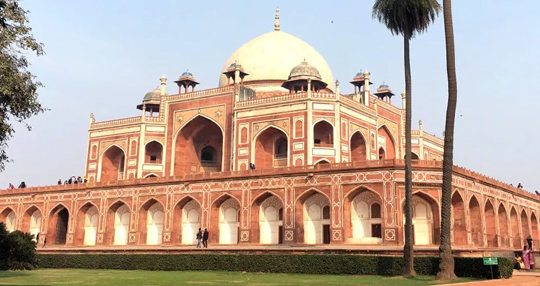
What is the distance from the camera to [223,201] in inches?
1276

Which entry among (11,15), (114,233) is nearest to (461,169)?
(114,233)

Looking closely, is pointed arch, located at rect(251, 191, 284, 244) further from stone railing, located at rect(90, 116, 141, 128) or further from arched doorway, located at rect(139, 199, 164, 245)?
stone railing, located at rect(90, 116, 141, 128)

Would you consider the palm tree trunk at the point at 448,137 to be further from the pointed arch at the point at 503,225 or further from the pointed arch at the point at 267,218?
the pointed arch at the point at 503,225

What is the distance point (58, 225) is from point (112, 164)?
21.1ft

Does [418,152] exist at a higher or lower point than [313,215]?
higher

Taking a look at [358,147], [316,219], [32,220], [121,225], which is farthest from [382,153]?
[32,220]

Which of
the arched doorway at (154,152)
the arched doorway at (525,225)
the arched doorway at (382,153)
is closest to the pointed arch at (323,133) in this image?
the arched doorway at (382,153)

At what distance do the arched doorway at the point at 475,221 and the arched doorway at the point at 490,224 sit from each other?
1.83m

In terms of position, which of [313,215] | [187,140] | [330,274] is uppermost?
[187,140]

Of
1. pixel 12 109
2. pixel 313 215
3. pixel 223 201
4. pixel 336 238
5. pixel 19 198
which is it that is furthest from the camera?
pixel 19 198

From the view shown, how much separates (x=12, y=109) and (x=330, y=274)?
1195cm

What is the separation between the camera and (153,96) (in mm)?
45781

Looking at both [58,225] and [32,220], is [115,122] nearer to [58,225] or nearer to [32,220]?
[58,225]

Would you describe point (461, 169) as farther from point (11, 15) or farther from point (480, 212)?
point (11, 15)
